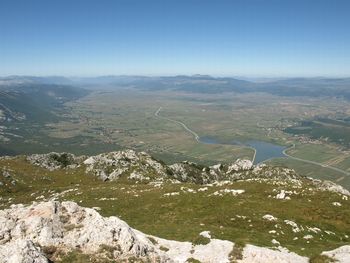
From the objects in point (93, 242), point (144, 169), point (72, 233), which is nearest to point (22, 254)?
point (93, 242)

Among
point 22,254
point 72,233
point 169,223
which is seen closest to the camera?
point 22,254

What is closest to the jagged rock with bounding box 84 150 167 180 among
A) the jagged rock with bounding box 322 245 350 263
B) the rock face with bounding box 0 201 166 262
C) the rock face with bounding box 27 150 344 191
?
the rock face with bounding box 27 150 344 191

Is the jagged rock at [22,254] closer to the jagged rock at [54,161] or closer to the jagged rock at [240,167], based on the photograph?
the jagged rock at [54,161]

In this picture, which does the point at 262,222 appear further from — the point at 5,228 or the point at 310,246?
the point at 5,228

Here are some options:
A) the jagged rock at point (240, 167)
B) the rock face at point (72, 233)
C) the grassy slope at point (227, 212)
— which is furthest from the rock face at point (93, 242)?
the jagged rock at point (240, 167)

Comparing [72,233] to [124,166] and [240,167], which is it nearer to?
[124,166]

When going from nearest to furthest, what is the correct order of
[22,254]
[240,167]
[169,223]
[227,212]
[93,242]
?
[22,254] < [93,242] < [169,223] < [227,212] < [240,167]

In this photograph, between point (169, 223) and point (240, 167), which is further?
point (240, 167)

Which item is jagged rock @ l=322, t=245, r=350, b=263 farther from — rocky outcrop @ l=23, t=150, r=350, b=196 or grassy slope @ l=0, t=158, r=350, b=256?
rocky outcrop @ l=23, t=150, r=350, b=196
